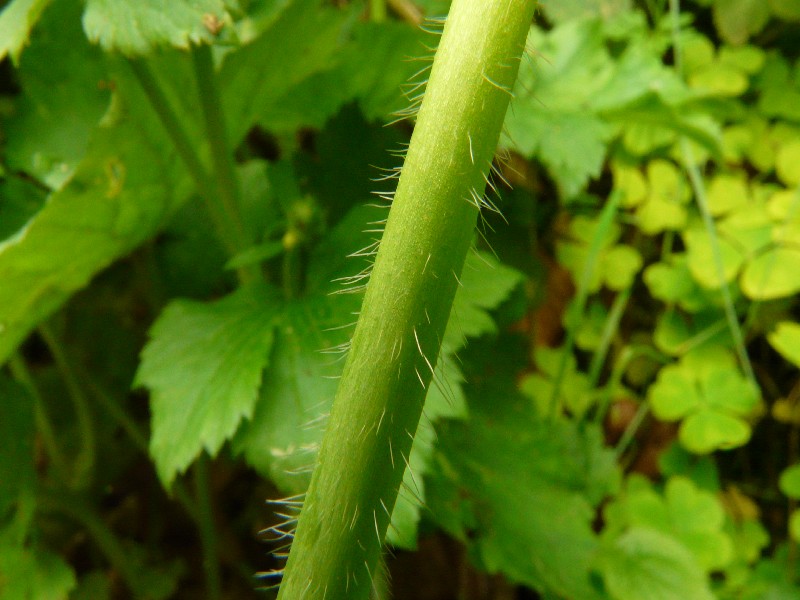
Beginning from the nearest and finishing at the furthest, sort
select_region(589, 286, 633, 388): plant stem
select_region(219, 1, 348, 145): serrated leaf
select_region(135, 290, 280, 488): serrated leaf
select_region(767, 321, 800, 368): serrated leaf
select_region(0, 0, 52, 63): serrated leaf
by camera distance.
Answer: select_region(0, 0, 52, 63): serrated leaf
select_region(135, 290, 280, 488): serrated leaf
select_region(219, 1, 348, 145): serrated leaf
select_region(767, 321, 800, 368): serrated leaf
select_region(589, 286, 633, 388): plant stem

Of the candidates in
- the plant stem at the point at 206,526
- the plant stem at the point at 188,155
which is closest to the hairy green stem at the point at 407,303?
the plant stem at the point at 188,155

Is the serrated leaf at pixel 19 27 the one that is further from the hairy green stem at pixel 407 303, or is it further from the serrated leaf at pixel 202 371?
the hairy green stem at pixel 407 303

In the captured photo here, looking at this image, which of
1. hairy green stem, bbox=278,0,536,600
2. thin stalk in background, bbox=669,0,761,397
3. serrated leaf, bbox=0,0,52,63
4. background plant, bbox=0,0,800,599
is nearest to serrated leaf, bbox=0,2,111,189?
background plant, bbox=0,0,800,599

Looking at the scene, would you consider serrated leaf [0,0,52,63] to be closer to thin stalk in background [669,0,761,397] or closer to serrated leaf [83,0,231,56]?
serrated leaf [83,0,231,56]

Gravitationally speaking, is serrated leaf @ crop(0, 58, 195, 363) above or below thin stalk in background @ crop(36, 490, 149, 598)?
above

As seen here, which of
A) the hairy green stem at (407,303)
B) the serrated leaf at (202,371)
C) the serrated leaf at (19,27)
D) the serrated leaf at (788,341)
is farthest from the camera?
the serrated leaf at (788,341)

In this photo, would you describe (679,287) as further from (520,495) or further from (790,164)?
(520,495)

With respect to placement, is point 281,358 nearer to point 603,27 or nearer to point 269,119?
point 269,119
